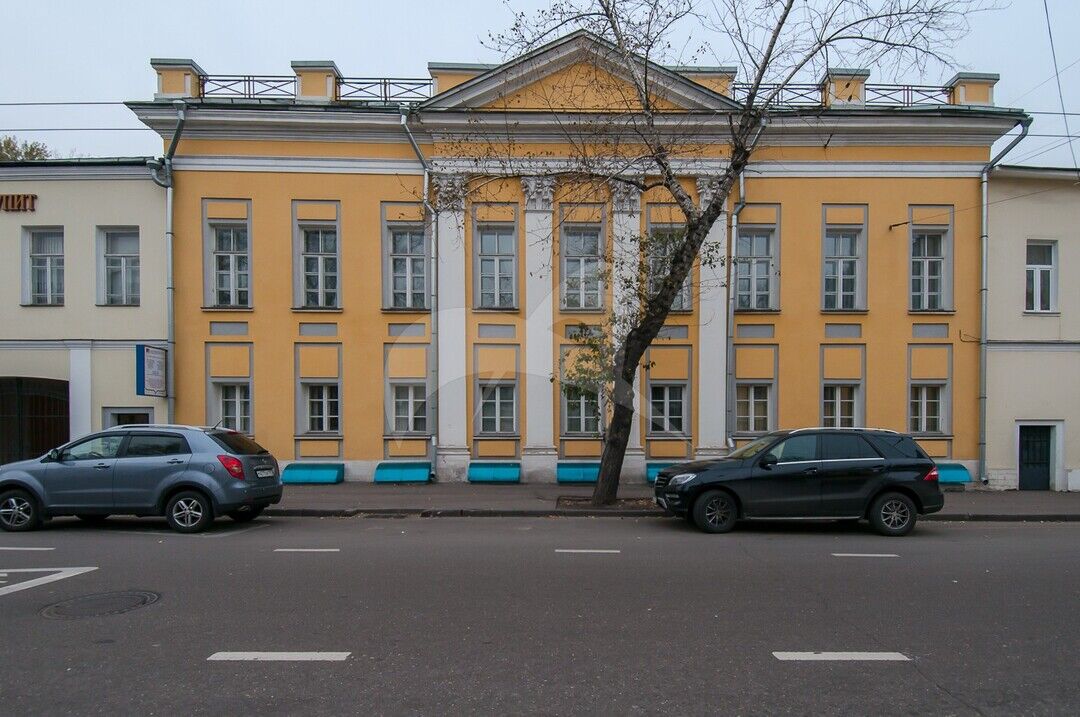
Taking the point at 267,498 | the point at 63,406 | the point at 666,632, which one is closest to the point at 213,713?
the point at 666,632

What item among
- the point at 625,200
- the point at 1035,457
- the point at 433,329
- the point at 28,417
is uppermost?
the point at 625,200

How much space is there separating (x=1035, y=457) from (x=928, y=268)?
508 cm

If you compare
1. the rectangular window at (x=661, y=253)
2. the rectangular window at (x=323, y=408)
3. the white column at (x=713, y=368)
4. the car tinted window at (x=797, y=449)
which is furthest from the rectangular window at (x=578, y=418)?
the car tinted window at (x=797, y=449)

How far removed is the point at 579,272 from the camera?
53.4 feet

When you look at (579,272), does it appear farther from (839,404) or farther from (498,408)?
(839,404)

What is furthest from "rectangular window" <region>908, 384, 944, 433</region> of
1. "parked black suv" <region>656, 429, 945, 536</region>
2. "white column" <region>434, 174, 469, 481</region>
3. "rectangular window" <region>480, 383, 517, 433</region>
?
"white column" <region>434, 174, 469, 481</region>

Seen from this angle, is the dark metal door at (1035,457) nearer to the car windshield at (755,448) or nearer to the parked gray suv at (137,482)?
the car windshield at (755,448)

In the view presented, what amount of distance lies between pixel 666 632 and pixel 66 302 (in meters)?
16.4

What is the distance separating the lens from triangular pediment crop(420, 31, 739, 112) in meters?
15.1

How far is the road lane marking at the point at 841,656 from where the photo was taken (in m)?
5.00

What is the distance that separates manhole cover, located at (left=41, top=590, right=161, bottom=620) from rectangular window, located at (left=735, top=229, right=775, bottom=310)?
13461 mm

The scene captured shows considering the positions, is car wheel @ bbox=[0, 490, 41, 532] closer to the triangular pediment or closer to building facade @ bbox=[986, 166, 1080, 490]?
the triangular pediment

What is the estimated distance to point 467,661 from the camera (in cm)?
491

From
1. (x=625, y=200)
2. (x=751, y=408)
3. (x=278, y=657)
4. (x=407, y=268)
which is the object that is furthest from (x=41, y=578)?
(x=751, y=408)
